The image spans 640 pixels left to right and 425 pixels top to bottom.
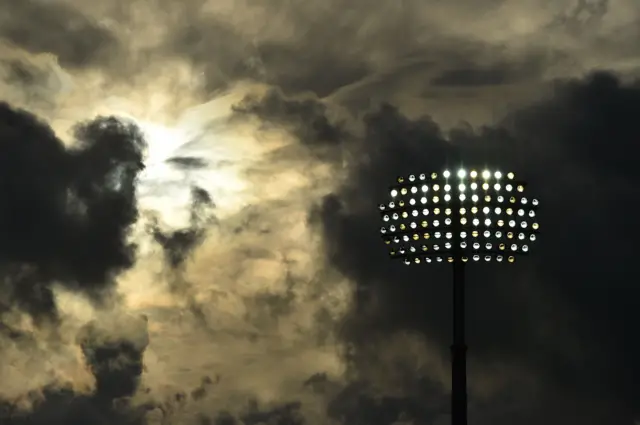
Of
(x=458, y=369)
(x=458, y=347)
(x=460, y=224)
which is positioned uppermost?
(x=460, y=224)

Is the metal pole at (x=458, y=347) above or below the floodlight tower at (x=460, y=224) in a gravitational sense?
below

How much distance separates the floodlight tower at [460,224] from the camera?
5275 centimetres

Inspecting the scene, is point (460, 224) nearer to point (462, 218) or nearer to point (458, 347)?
point (462, 218)

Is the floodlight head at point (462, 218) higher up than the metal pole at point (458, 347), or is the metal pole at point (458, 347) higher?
the floodlight head at point (462, 218)

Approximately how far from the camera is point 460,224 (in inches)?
2085

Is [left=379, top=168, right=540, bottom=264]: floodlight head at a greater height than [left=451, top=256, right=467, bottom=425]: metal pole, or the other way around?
[left=379, top=168, right=540, bottom=264]: floodlight head

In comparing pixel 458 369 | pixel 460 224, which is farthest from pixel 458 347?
pixel 460 224

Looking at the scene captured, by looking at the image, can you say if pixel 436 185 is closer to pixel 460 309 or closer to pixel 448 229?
pixel 448 229

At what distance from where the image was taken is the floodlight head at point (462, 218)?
5288cm

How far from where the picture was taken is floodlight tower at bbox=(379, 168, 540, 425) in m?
52.8

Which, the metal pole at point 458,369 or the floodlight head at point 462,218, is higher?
the floodlight head at point 462,218

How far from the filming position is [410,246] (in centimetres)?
5394

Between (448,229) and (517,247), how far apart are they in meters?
3.29

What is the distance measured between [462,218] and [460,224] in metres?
0.31
